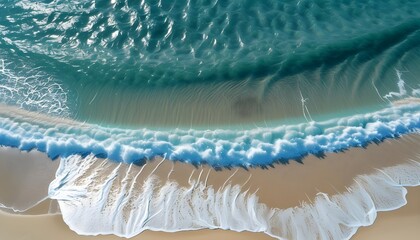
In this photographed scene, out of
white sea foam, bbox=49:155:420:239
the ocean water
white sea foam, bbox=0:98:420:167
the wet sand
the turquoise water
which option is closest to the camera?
the wet sand

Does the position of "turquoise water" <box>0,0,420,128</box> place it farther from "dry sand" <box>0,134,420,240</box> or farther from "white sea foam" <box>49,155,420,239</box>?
"white sea foam" <box>49,155,420,239</box>

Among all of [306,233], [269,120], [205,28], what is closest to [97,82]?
[205,28]

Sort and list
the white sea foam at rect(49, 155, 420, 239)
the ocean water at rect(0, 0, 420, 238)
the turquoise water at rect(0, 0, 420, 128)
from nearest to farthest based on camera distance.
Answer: the white sea foam at rect(49, 155, 420, 239) → the ocean water at rect(0, 0, 420, 238) → the turquoise water at rect(0, 0, 420, 128)

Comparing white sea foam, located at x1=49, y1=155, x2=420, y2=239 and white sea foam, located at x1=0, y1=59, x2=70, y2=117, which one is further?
white sea foam, located at x1=0, y1=59, x2=70, y2=117

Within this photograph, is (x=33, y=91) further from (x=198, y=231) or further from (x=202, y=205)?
(x=198, y=231)

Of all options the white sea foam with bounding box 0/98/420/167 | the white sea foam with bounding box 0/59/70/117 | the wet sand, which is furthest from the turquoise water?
the wet sand

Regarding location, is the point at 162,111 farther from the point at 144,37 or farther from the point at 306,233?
the point at 306,233
